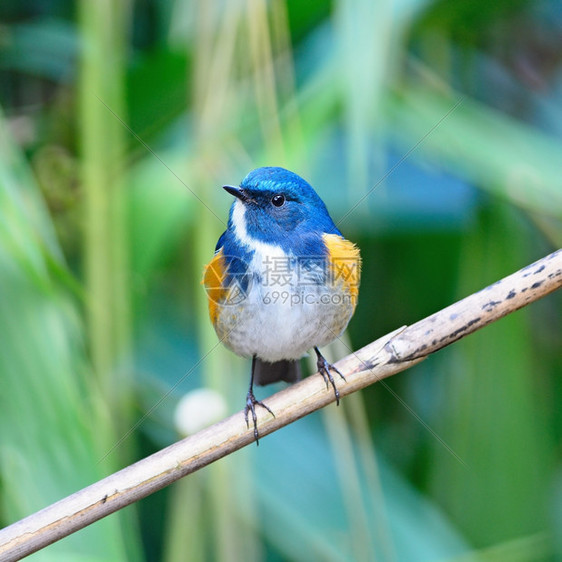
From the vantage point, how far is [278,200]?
213 cm

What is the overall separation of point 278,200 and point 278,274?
0.68ft

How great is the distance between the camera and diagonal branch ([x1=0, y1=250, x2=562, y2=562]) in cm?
146

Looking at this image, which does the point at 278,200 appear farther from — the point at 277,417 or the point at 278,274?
the point at 277,417

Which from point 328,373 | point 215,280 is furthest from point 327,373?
point 215,280

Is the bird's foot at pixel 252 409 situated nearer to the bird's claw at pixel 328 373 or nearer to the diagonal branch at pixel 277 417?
the diagonal branch at pixel 277 417

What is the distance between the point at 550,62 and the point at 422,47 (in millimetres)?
756

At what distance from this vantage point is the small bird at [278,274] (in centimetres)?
208

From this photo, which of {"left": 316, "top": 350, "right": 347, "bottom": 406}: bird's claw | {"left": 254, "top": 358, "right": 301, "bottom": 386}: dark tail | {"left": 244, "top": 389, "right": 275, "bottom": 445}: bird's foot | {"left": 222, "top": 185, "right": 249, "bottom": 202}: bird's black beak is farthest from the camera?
{"left": 254, "top": 358, "right": 301, "bottom": 386}: dark tail

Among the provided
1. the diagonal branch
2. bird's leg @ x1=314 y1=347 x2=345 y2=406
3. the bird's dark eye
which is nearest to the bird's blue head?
the bird's dark eye

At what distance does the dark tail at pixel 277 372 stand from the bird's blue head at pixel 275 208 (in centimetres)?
42

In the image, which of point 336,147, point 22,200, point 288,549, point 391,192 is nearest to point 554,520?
point 288,549

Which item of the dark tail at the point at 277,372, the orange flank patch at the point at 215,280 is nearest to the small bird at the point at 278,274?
the orange flank patch at the point at 215,280

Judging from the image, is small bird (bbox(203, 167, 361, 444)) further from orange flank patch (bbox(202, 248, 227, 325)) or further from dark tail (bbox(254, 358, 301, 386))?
dark tail (bbox(254, 358, 301, 386))

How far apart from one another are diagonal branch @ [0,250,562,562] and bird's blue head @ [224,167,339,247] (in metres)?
0.51
